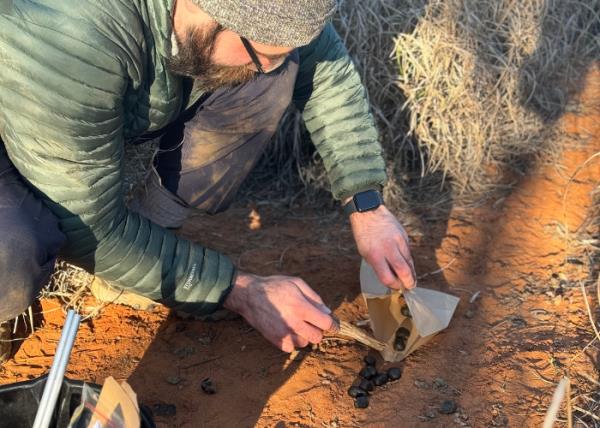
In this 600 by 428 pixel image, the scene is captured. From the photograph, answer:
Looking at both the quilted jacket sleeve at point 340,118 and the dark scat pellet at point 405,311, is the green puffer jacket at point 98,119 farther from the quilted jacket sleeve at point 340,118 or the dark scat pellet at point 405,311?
the dark scat pellet at point 405,311

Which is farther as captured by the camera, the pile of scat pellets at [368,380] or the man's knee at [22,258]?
A: the pile of scat pellets at [368,380]

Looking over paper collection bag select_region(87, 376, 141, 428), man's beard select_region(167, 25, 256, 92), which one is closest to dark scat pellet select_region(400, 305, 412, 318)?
man's beard select_region(167, 25, 256, 92)

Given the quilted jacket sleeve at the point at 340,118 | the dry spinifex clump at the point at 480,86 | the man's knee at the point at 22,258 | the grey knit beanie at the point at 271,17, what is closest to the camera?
the grey knit beanie at the point at 271,17

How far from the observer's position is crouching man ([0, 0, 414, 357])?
5.68 ft

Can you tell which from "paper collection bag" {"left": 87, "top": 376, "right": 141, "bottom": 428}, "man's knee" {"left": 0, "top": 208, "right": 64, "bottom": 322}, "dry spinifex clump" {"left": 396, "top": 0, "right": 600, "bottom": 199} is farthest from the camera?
"dry spinifex clump" {"left": 396, "top": 0, "right": 600, "bottom": 199}

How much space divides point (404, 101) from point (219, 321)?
146 cm

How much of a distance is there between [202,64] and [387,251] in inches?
33.7

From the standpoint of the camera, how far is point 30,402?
178cm

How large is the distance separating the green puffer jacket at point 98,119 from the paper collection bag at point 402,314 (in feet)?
1.69

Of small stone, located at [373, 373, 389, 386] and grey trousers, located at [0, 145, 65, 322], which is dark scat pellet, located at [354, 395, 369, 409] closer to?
small stone, located at [373, 373, 389, 386]

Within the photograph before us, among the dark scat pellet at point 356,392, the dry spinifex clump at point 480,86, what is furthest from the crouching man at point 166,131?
the dry spinifex clump at point 480,86

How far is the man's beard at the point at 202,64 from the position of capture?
1.87 metres

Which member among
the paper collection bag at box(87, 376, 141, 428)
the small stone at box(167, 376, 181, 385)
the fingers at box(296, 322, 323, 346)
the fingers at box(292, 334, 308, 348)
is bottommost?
the small stone at box(167, 376, 181, 385)

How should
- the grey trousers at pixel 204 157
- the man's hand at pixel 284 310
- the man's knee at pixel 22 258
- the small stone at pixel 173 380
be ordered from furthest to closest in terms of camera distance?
1. the small stone at pixel 173 380
2. the man's hand at pixel 284 310
3. the grey trousers at pixel 204 157
4. the man's knee at pixel 22 258
